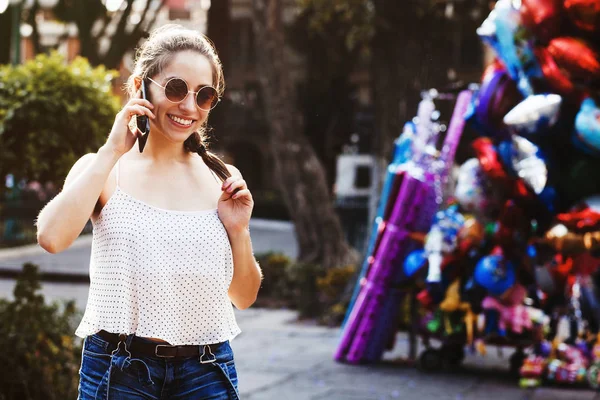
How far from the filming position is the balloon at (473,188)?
6828mm

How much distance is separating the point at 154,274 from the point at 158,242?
0.09 m

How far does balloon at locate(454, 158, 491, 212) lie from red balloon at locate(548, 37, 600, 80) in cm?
138

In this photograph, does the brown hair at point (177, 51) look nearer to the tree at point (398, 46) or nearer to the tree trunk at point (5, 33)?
the tree at point (398, 46)

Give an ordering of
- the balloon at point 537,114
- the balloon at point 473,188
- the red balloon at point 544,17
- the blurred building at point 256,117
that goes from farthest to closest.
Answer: the blurred building at point 256,117 < the balloon at point 473,188 < the red balloon at point 544,17 < the balloon at point 537,114

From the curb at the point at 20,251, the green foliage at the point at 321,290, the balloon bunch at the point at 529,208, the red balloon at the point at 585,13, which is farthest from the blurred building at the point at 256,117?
the red balloon at the point at 585,13

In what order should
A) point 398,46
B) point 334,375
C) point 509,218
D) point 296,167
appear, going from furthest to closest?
point 296,167
point 398,46
point 334,375
point 509,218

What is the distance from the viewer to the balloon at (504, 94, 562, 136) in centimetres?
558

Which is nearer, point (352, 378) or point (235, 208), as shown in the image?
point (235, 208)

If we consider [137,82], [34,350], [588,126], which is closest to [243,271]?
[137,82]

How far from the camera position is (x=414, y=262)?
780 centimetres

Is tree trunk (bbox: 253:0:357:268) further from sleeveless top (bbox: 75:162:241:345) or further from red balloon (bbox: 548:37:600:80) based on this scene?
sleeveless top (bbox: 75:162:241:345)

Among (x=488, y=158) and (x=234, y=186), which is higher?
(x=488, y=158)

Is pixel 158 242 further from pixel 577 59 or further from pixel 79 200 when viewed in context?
pixel 577 59

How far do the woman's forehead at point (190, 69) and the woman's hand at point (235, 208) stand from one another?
0.93 feet
